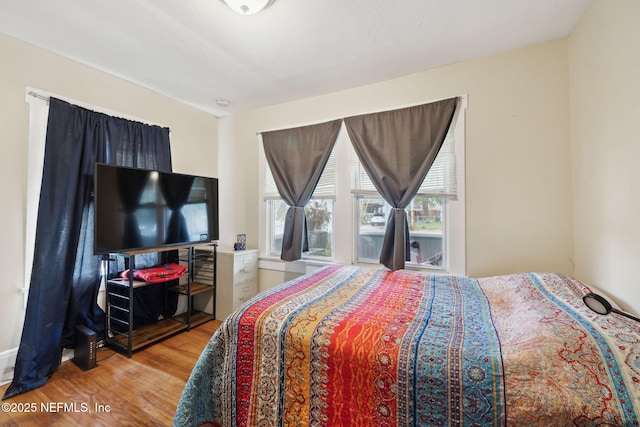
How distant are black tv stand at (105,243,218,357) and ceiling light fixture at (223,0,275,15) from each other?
2066mm

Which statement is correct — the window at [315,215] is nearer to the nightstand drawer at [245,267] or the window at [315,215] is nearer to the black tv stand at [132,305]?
the nightstand drawer at [245,267]

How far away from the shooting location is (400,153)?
2.44m

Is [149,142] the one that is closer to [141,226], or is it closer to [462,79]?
[141,226]

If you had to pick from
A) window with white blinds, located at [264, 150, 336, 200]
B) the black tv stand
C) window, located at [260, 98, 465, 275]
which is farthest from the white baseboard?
window with white blinds, located at [264, 150, 336, 200]

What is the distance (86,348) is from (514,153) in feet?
12.5

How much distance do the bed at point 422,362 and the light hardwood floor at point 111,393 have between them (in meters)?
0.67

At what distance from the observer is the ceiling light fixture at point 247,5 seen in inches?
61.6

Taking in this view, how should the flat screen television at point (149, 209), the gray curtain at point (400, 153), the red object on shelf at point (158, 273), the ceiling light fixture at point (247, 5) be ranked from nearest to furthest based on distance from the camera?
the ceiling light fixture at point (247, 5), the flat screen television at point (149, 209), the gray curtain at point (400, 153), the red object on shelf at point (158, 273)

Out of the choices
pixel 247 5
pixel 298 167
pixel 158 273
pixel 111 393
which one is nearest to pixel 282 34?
pixel 247 5

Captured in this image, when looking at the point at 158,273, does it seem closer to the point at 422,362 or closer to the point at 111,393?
the point at 111,393

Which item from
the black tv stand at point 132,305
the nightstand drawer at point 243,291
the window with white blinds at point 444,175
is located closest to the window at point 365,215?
the window with white blinds at point 444,175

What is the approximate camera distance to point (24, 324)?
6.20 feet

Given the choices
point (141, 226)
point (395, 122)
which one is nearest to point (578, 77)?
point (395, 122)

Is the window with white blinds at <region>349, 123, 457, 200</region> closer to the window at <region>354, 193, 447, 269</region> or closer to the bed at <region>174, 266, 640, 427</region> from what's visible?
the window at <region>354, 193, 447, 269</region>
